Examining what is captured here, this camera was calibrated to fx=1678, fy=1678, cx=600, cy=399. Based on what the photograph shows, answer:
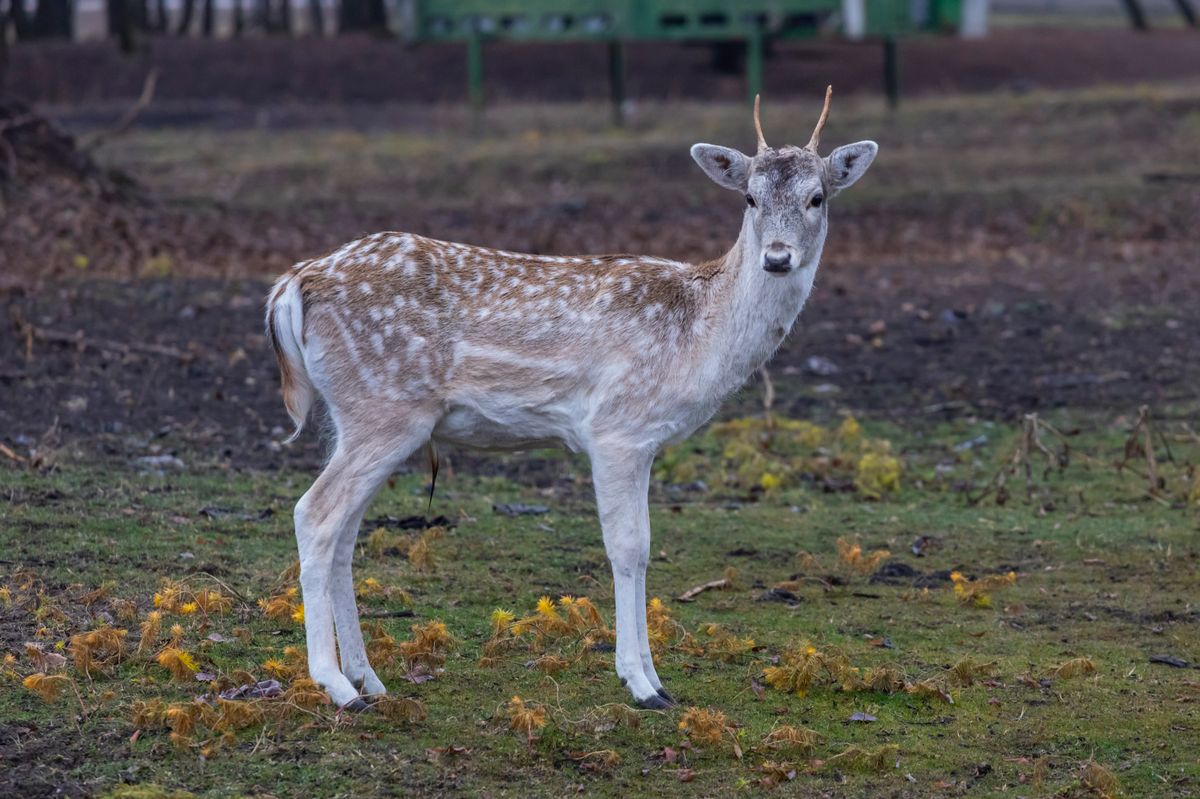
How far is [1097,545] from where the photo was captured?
8547 mm

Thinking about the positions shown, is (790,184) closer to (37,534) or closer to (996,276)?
(37,534)

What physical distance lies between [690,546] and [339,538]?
9.09ft

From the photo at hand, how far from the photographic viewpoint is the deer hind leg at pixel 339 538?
5.94m

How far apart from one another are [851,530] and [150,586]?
144 inches

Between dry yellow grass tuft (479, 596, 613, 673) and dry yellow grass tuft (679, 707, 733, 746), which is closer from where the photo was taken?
dry yellow grass tuft (679, 707, 733, 746)

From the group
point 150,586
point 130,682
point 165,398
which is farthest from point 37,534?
point 165,398

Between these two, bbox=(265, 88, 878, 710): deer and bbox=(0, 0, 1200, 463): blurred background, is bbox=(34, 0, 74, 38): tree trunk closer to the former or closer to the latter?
bbox=(0, 0, 1200, 463): blurred background

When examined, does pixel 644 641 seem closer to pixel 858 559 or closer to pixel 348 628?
pixel 348 628

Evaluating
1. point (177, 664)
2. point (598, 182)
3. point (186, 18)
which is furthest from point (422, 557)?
point (186, 18)

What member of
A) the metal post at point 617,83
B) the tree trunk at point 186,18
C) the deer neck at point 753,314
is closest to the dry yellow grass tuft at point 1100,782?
the deer neck at point 753,314

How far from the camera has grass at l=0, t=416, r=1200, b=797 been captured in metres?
5.52

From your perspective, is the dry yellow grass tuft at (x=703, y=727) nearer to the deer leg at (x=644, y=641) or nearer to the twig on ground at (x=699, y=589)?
the deer leg at (x=644, y=641)

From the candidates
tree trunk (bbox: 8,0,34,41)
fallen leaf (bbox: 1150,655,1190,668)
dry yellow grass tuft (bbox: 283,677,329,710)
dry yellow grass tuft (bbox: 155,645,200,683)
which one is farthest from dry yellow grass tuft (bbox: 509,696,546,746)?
tree trunk (bbox: 8,0,34,41)

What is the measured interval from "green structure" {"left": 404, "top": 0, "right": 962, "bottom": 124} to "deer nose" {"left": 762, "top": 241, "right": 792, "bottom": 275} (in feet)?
55.1
